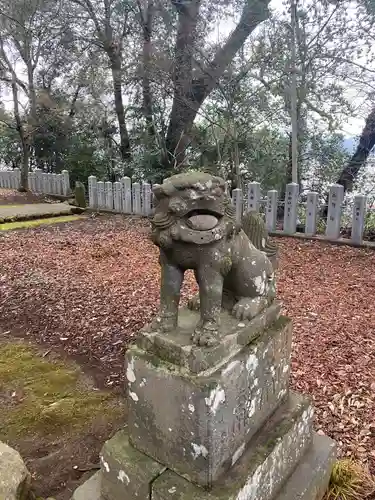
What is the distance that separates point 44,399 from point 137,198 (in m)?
7.10

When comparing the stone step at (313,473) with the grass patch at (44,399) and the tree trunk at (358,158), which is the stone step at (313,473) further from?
the tree trunk at (358,158)

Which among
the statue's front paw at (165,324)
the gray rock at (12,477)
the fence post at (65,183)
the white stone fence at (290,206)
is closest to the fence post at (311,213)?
the white stone fence at (290,206)

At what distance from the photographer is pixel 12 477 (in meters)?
1.64

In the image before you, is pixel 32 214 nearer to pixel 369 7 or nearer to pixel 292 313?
pixel 292 313

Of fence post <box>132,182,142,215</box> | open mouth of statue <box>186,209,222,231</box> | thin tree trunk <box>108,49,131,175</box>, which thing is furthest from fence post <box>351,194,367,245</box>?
thin tree trunk <box>108,49,131,175</box>

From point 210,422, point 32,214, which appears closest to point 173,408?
point 210,422

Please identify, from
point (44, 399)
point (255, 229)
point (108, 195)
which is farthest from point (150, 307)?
point (108, 195)

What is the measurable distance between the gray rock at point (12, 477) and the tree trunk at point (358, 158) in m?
7.81

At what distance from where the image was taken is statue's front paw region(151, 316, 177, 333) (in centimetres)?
149

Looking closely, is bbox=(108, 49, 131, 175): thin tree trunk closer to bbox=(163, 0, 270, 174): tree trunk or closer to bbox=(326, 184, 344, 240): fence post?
bbox=(163, 0, 270, 174): tree trunk

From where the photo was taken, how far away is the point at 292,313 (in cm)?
377

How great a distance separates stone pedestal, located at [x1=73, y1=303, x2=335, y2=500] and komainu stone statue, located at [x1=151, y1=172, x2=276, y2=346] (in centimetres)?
8

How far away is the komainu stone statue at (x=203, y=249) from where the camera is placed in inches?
52.7

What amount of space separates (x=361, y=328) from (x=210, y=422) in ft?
8.37
